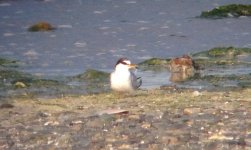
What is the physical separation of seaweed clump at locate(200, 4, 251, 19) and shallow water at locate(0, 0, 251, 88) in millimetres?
208

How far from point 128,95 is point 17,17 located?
655 centimetres

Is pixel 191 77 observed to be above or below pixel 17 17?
below

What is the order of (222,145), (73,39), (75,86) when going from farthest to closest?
(73,39) → (75,86) → (222,145)

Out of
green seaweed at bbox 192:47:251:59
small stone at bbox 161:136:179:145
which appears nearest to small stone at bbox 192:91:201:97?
small stone at bbox 161:136:179:145

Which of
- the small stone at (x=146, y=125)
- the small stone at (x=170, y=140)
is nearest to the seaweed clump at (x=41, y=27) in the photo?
the small stone at (x=146, y=125)

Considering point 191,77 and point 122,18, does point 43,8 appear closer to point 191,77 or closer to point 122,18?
point 122,18

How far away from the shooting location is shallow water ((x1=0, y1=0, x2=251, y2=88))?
42.9 feet

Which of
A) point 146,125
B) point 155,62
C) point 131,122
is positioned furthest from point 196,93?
point 155,62

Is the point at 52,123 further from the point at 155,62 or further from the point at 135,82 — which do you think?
the point at 155,62

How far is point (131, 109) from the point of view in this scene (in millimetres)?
8820

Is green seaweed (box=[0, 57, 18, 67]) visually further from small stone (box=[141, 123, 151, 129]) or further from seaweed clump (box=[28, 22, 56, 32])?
small stone (box=[141, 123, 151, 129])

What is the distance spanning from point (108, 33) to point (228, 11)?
270cm

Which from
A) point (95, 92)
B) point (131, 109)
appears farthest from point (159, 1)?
point (131, 109)

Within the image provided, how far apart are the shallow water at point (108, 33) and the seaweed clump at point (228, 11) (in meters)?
0.21
